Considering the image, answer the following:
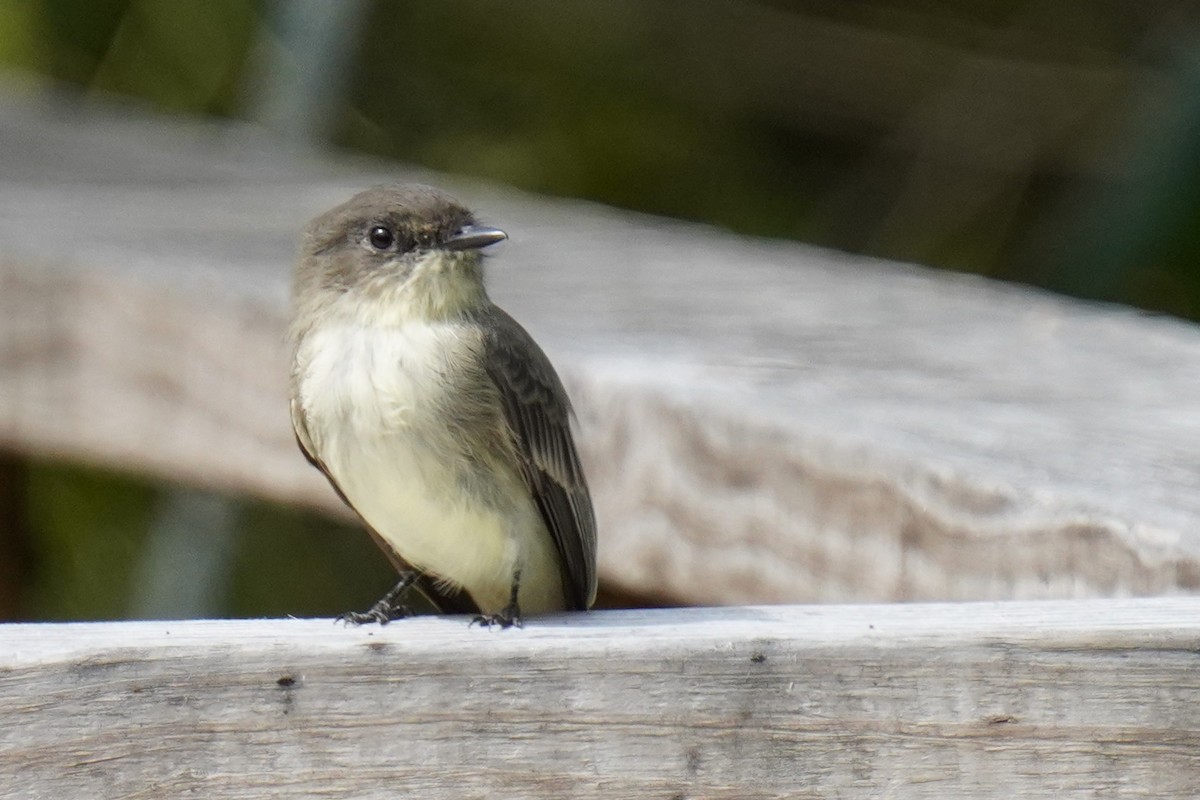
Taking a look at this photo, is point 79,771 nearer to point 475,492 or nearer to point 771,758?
point 771,758

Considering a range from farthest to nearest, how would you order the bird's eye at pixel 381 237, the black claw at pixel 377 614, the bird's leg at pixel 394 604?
1. the bird's eye at pixel 381 237
2. the bird's leg at pixel 394 604
3. the black claw at pixel 377 614

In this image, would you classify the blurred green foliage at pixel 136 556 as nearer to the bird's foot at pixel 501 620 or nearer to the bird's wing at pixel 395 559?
the bird's wing at pixel 395 559

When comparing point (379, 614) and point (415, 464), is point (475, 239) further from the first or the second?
point (379, 614)

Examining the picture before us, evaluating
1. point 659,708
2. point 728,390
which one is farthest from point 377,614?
point 659,708

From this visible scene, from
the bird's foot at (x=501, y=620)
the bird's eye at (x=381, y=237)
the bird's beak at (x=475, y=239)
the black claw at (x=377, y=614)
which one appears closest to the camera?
the bird's foot at (x=501, y=620)

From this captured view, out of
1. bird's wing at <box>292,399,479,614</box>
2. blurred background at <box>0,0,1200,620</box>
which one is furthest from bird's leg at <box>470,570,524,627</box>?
blurred background at <box>0,0,1200,620</box>

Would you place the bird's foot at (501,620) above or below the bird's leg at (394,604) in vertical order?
above

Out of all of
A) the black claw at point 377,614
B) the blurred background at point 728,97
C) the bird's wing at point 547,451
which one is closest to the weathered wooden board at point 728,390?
the bird's wing at point 547,451
